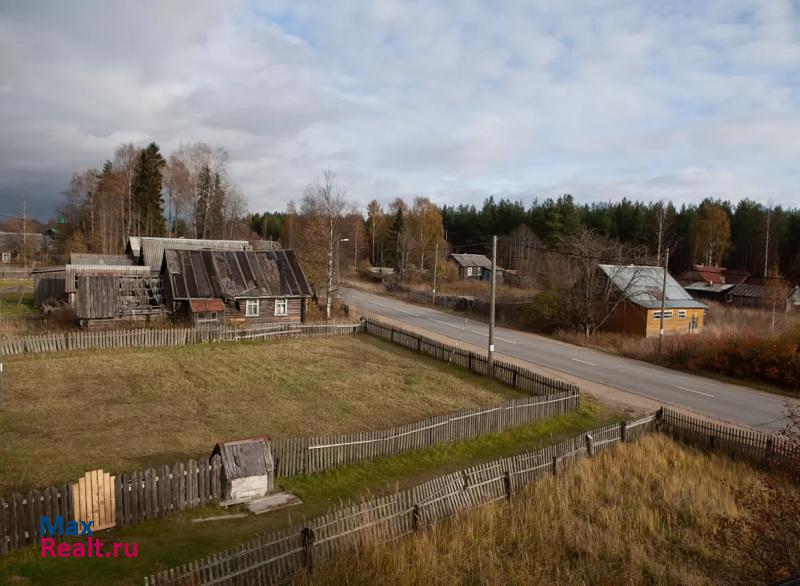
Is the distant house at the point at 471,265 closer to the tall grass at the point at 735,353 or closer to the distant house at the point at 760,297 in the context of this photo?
the distant house at the point at 760,297

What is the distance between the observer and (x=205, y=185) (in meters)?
64.1

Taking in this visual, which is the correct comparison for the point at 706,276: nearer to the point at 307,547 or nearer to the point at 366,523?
the point at 366,523

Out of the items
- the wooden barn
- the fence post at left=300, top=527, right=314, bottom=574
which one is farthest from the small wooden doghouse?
the wooden barn

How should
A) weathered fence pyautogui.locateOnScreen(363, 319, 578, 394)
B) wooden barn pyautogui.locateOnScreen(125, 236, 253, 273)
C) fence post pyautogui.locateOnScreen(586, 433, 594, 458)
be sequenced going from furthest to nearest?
wooden barn pyautogui.locateOnScreen(125, 236, 253, 273) → weathered fence pyautogui.locateOnScreen(363, 319, 578, 394) → fence post pyautogui.locateOnScreen(586, 433, 594, 458)

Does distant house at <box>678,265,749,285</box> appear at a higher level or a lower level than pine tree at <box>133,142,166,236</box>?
lower

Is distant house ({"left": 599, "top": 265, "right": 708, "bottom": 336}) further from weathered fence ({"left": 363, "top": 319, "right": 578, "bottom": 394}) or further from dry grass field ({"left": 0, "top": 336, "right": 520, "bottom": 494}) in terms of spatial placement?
dry grass field ({"left": 0, "top": 336, "right": 520, "bottom": 494})

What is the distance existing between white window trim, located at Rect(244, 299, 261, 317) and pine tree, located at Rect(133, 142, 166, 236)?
132 feet

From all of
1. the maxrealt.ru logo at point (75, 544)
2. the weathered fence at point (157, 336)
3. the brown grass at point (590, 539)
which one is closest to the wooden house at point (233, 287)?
the weathered fence at point (157, 336)

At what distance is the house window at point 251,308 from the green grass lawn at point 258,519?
23.0 meters

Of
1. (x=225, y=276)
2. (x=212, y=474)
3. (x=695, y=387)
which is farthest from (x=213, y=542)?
(x=225, y=276)

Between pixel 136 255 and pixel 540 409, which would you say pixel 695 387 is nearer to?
pixel 540 409

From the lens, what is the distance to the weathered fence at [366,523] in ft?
26.7

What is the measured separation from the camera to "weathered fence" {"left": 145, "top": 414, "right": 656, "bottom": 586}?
8.12 metres

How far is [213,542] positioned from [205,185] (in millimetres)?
60344
